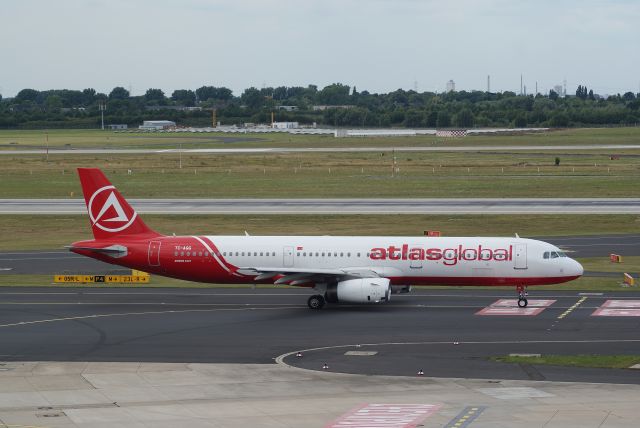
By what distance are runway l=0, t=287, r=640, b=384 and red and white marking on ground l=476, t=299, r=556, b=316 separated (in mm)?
534

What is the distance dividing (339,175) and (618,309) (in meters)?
83.8

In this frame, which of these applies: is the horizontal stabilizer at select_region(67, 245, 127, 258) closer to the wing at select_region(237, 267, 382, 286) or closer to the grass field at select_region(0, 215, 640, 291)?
the wing at select_region(237, 267, 382, 286)

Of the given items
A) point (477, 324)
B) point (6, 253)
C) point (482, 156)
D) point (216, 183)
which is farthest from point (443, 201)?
point (482, 156)

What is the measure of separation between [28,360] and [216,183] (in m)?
84.5

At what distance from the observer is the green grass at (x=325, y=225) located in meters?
82.7

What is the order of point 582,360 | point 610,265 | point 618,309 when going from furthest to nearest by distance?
1. point 610,265
2. point 618,309
3. point 582,360

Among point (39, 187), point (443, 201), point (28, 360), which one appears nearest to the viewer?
point (28, 360)

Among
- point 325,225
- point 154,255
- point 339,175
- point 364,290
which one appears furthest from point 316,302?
point 339,175

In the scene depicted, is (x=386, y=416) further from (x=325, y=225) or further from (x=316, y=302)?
(x=325, y=225)

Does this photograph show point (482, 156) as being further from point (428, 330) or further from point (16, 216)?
point (428, 330)

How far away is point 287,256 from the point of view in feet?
183

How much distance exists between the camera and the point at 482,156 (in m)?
167

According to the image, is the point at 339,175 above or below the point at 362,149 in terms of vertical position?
below

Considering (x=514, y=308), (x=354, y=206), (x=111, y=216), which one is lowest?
(x=514, y=308)
